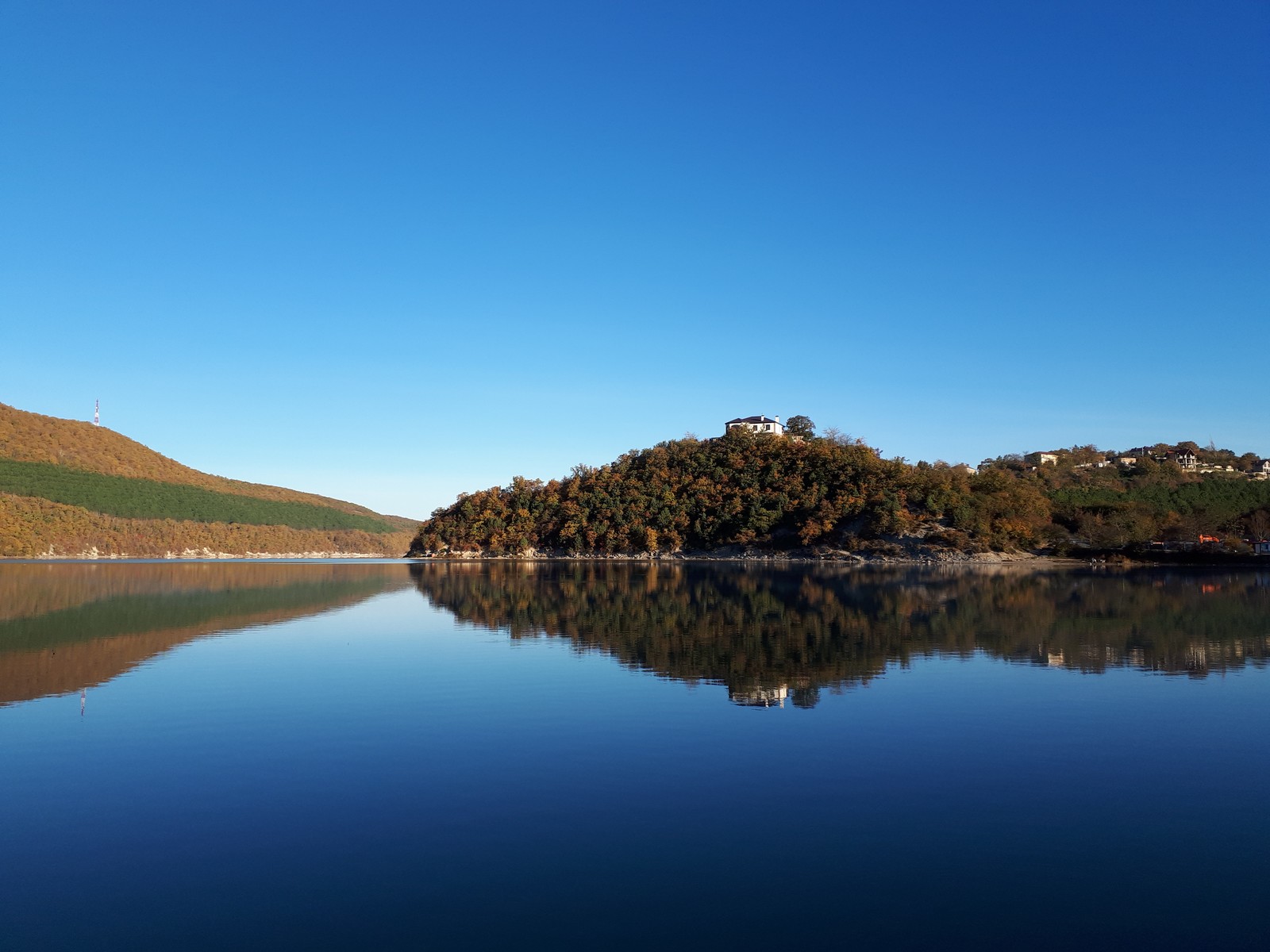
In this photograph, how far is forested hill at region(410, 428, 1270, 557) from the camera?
78938 millimetres

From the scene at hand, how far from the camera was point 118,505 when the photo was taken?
128 meters

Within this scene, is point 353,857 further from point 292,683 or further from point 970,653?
point 970,653

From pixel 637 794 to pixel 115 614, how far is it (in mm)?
25743

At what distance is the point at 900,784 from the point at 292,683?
11.1 meters

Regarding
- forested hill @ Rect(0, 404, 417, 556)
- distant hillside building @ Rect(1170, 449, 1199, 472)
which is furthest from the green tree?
forested hill @ Rect(0, 404, 417, 556)

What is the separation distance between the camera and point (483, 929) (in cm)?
611

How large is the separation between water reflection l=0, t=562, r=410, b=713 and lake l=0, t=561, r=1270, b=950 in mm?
263

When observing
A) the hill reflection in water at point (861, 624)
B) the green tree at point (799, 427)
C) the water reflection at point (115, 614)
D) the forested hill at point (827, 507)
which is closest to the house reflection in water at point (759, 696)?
the hill reflection in water at point (861, 624)

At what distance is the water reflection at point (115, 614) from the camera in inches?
668

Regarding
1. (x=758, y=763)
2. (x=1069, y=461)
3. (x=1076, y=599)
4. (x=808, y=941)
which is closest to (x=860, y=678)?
(x=758, y=763)

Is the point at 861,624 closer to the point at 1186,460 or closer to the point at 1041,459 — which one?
the point at 1041,459

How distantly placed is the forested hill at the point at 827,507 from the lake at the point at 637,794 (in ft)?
207

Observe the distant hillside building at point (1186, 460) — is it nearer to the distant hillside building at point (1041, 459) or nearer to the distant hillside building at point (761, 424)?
the distant hillside building at point (1041, 459)

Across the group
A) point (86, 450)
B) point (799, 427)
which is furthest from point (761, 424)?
point (86, 450)
